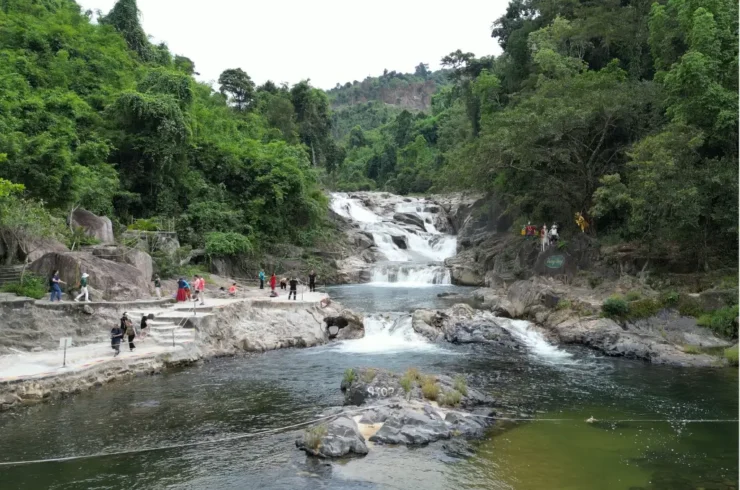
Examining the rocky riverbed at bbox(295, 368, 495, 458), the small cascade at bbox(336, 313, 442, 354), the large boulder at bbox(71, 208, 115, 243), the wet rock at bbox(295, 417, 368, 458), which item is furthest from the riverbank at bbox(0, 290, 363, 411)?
the wet rock at bbox(295, 417, 368, 458)

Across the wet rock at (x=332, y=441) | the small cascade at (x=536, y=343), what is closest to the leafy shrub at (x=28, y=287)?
the wet rock at (x=332, y=441)

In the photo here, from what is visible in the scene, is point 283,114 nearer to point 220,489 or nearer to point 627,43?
point 627,43

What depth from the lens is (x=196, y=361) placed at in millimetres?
17391

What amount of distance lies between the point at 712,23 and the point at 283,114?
4423cm

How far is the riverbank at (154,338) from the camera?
13711 mm

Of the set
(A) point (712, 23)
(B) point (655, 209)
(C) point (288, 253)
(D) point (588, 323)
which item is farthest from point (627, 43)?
(C) point (288, 253)

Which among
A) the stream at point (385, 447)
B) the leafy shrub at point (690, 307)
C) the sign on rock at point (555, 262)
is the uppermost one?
the sign on rock at point (555, 262)

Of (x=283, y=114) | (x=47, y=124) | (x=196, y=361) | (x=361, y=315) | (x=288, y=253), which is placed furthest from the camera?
(x=283, y=114)

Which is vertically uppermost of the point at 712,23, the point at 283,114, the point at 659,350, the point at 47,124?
the point at 283,114

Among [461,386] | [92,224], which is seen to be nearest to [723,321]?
[461,386]

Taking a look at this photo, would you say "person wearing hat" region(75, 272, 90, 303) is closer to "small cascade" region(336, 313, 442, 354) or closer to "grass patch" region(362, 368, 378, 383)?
"small cascade" region(336, 313, 442, 354)

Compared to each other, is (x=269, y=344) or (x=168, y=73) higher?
(x=168, y=73)

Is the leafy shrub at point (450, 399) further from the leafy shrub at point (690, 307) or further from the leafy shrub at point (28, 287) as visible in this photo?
the leafy shrub at point (28, 287)

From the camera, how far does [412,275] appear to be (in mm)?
37594
